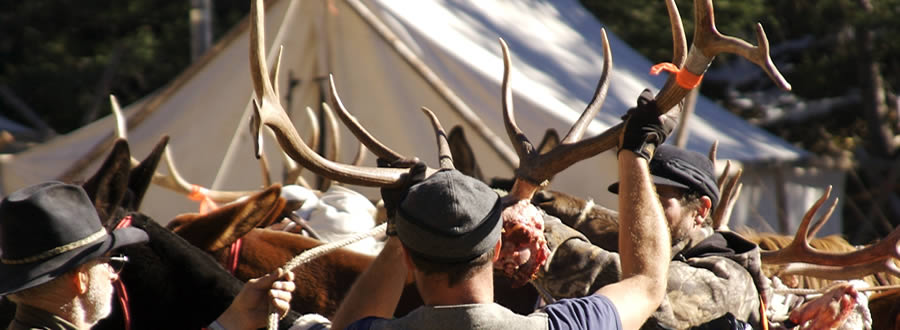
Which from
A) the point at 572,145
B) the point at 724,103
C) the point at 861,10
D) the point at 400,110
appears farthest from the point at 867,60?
the point at 572,145

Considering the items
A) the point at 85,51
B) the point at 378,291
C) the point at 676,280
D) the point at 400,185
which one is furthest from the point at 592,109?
the point at 85,51

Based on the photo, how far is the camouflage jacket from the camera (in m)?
2.30

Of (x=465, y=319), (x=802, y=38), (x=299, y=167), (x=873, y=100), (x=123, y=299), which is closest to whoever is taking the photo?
(x=465, y=319)

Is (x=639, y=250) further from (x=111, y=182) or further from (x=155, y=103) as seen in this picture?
(x=155, y=103)

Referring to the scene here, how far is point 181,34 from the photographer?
42.6 ft

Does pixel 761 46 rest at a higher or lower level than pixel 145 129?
higher

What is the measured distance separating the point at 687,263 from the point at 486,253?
0.78m

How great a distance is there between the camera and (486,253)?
6.17 ft

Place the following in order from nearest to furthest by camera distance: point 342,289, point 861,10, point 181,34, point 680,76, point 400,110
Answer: point 680,76 < point 342,289 < point 400,110 < point 861,10 < point 181,34

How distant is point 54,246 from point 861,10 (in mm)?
9427

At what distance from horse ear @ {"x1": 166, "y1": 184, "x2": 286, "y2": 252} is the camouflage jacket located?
2.74 ft

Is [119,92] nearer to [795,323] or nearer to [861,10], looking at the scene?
[861,10]

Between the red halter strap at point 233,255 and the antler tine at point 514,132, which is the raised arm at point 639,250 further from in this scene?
the red halter strap at point 233,255

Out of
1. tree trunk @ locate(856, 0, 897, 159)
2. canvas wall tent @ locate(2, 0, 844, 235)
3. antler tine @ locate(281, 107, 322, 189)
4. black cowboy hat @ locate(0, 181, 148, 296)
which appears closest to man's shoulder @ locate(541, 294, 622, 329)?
black cowboy hat @ locate(0, 181, 148, 296)
